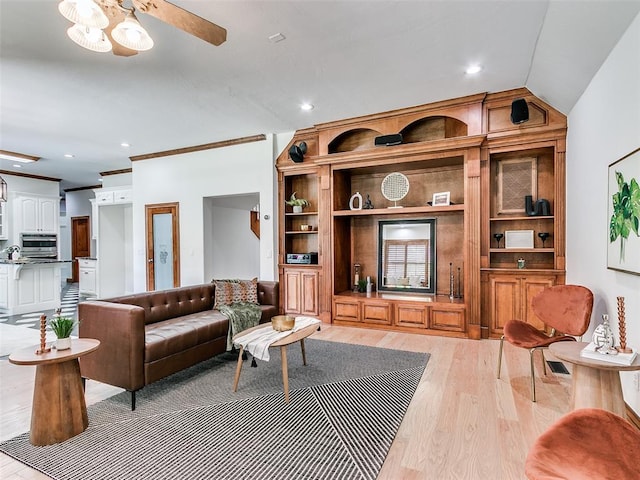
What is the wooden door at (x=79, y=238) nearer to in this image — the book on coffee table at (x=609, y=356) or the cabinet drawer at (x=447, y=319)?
the cabinet drawer at (x=447, y=319)

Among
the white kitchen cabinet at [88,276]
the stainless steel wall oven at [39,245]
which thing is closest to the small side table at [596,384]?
the white kitchen cabinet at [88,276]

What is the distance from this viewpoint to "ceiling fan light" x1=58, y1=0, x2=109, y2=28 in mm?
1796

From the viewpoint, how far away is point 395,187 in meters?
5.00

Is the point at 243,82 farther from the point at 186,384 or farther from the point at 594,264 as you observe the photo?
the point at 594,264

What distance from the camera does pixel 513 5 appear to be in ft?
8.25

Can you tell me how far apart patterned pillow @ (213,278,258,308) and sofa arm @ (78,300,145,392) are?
1.48 meters

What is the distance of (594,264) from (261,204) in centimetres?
439

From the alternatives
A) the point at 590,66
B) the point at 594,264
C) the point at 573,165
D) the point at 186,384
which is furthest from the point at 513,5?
the point at 186,384

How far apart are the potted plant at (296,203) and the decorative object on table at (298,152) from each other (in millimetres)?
591

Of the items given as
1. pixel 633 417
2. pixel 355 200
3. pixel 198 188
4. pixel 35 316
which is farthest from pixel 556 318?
pixel 35 316

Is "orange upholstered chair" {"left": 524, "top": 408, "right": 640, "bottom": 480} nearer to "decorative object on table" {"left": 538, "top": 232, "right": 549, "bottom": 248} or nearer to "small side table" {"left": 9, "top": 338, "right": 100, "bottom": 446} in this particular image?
"small side table" {"left": 9, "top": 338, "right": 100, "bottom": 446}

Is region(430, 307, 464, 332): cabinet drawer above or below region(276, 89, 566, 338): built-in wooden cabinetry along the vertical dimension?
below

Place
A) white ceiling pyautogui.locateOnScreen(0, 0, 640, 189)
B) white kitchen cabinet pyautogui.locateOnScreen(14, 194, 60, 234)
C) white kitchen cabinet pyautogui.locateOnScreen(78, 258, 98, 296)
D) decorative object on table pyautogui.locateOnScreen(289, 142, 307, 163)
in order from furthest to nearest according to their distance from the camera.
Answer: white kitchen cabinet pyautogui.locateOnScreen(78, 258, 98, 296)
white kitchen cabinet pyautogui.locateOnScreen(14, 194, 60, 234)
decorative object on table pyautogui.locateOnScreen(289, 142, 307, 163)
white ceiling pyautogui.locateOnScreen(0, 0, 640, 189)

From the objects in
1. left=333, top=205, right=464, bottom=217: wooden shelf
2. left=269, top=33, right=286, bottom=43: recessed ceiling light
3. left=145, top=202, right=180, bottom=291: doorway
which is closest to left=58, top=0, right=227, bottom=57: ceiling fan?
left=269, top=33, right=286, bottom=43: recessed ceiling light
